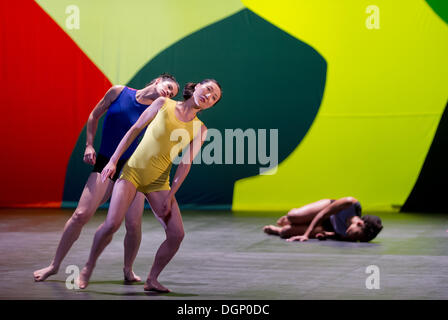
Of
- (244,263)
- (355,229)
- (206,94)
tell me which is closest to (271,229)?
(355,229)

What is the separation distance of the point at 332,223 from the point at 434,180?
2.98 m

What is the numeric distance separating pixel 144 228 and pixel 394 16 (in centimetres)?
409

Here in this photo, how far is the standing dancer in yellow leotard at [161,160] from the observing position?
178 inches

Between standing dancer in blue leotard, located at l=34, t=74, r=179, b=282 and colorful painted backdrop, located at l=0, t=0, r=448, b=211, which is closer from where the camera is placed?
standing dancer in blue leotard, located at l=34, t=74, r=179, b=282

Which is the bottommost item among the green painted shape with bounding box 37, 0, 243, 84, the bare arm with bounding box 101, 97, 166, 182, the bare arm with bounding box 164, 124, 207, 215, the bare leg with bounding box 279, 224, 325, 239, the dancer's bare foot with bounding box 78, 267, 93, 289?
the bare leg with bounding box 279, 224, 325, 239

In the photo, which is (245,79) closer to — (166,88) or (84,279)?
(166,88)

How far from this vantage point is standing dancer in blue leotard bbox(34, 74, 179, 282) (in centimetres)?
495

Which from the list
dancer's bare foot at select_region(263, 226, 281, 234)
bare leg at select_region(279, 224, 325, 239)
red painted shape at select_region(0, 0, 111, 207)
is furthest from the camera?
red painted shape at select_region(0, 0, 111, 207)

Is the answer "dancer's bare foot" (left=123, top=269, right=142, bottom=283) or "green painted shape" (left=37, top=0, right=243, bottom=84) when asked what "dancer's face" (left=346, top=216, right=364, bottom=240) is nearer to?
"dancer's bare foot" (left=123, top=269, right=142, bottom=283)

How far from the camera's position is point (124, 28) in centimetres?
998

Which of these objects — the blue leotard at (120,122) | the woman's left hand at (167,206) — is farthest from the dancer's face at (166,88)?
the woman's left hand at (167,206)

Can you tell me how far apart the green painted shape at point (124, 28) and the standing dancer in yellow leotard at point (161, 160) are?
5432 mm

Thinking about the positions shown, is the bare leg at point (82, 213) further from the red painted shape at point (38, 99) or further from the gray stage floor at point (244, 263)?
the red painted shape at point (38, 99)

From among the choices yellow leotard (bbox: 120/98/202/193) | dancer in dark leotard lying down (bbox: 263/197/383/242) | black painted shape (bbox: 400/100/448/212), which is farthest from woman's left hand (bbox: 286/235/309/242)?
black painted shape (bbox: 400/100/448/212)
